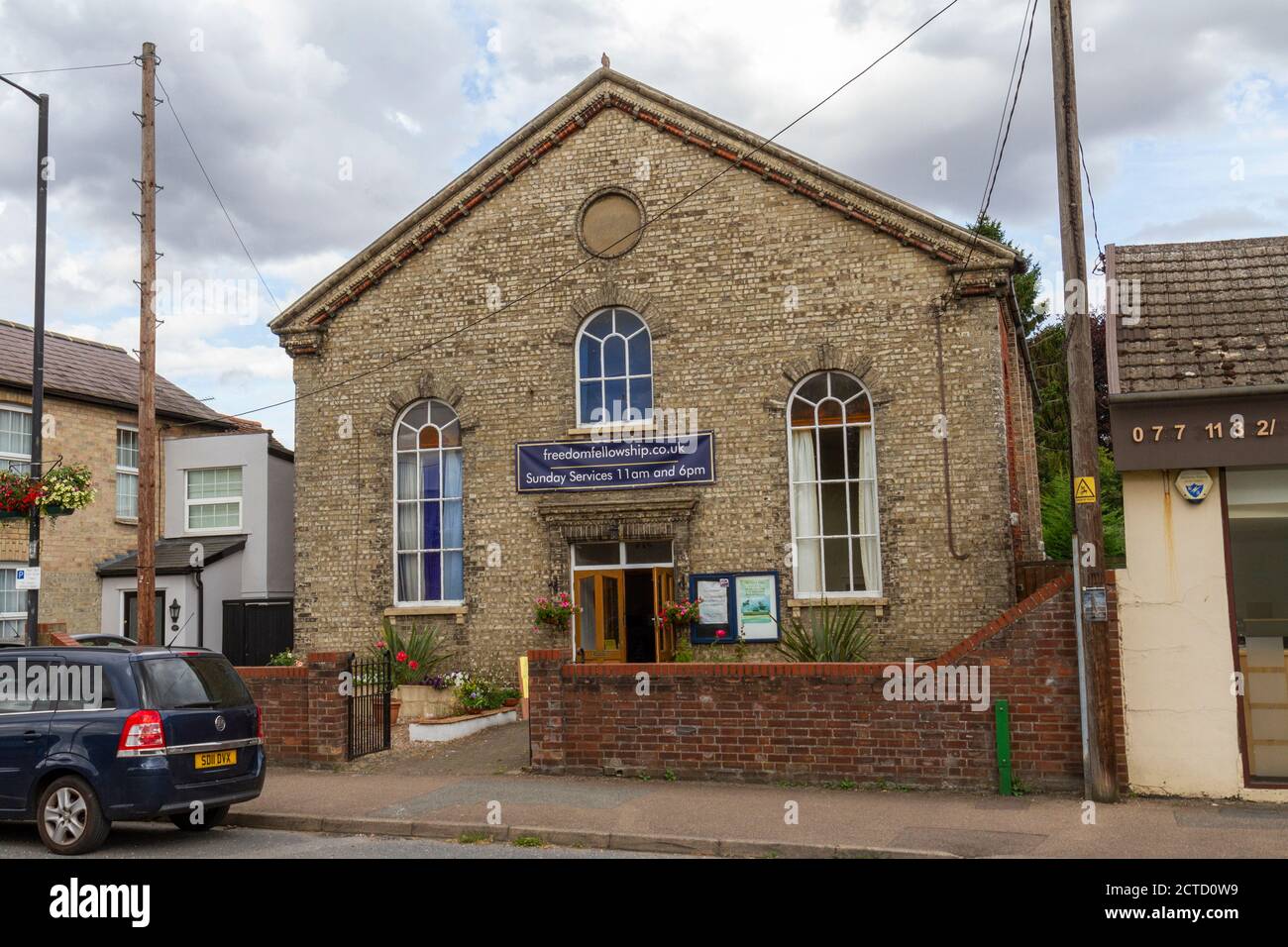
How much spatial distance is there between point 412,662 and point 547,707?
5261 mm

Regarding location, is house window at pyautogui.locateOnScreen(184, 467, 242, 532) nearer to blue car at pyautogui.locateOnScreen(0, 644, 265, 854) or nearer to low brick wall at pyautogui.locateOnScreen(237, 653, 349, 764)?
low brick wall at pyautogui.locateOnScreen(237, 653, 349, 764)

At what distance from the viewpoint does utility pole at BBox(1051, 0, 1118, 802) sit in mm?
11055

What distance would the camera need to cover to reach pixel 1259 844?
30.2 feet

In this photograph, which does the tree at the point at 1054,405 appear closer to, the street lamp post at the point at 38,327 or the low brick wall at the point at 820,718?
the low brick wall at the point at 820,718

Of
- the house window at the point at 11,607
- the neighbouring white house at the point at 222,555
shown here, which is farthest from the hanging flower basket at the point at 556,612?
the house window at the point at 11,607

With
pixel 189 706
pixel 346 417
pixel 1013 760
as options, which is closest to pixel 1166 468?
pixel 1013 760

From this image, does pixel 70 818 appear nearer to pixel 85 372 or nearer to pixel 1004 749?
pixel 1004 749

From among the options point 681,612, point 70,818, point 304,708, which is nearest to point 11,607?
point 304,708

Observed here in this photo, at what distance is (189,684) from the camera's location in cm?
1023

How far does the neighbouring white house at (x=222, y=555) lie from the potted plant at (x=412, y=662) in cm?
457

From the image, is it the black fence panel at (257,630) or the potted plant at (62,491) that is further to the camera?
the black fence panel at (257,630)

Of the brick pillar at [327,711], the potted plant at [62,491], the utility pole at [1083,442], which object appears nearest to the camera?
the utility pole at [1083,442]

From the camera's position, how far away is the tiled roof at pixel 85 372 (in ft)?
77.4

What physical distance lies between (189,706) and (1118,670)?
8.66 m
